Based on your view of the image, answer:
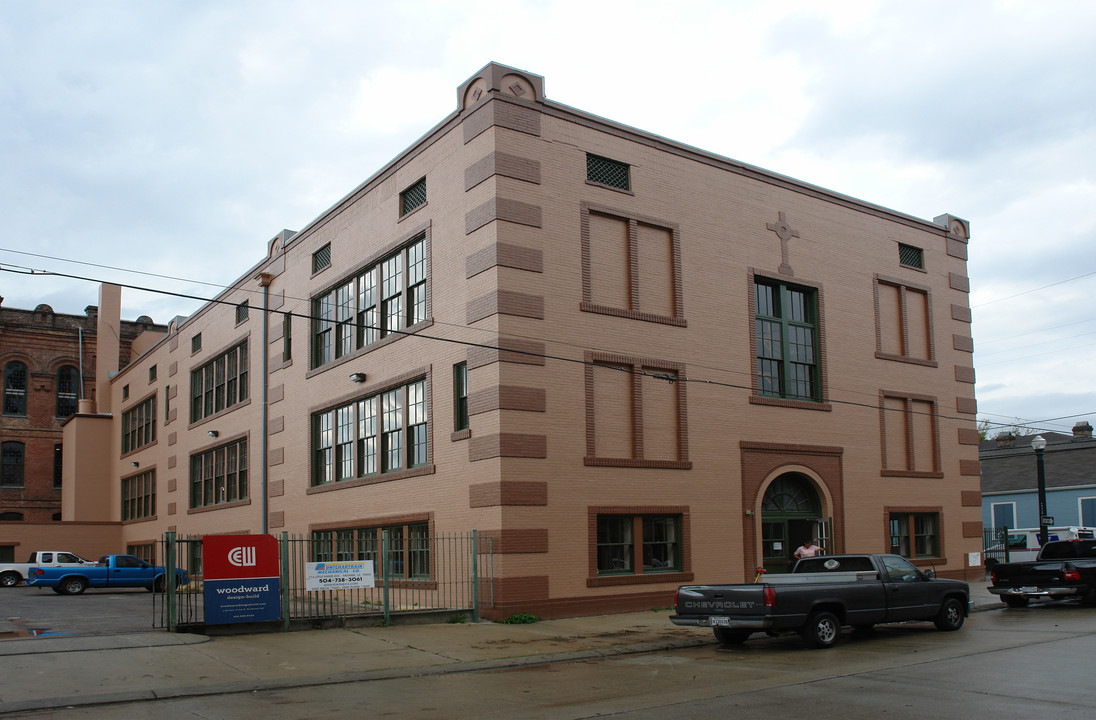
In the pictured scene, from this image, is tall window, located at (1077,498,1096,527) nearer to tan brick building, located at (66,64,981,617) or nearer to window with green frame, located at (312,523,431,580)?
tan brick building, located at (66,64,981,617)

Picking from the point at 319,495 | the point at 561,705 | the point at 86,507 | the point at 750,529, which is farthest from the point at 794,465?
the point at 86,507

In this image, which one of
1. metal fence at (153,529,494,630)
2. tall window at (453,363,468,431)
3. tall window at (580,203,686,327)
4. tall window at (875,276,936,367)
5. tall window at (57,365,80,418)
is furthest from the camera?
tall window at (57,365,80,418)

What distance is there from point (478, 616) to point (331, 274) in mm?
11851

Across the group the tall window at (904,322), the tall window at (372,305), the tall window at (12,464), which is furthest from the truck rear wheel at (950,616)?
the tall window at (12,464)

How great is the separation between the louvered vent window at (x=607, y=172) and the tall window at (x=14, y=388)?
4606 centimetres

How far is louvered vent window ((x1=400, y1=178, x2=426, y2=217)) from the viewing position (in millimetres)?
23234

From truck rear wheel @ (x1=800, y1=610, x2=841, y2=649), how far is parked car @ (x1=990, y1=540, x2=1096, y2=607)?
27.2ft

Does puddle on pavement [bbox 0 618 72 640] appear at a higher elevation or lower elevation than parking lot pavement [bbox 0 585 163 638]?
higher

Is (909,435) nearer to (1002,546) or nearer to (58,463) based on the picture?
(1002,546)

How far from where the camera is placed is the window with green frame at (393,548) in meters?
21.8

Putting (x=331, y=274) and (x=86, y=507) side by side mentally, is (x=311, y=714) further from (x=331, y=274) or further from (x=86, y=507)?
(x=86, y=507)

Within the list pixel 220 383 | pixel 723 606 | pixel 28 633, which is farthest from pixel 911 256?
pixel 28 633

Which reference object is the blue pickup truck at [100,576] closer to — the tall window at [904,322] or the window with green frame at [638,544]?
the window with green frame at [638,544]

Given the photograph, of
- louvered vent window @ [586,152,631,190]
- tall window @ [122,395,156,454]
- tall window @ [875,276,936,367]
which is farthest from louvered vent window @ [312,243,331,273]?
tall window @ [122,395,156,454]
